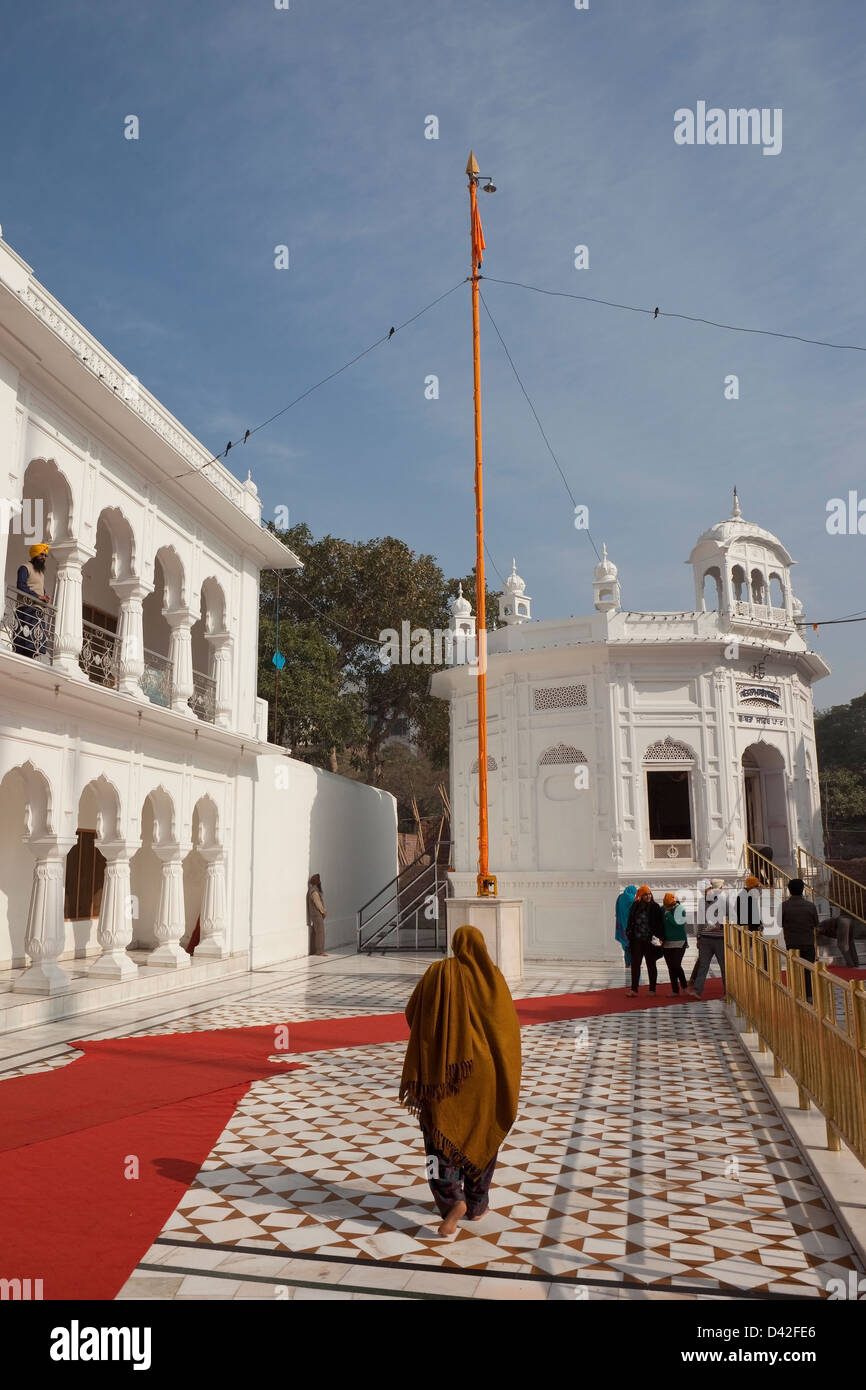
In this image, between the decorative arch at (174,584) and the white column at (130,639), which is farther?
the decorative arch at (174,584)

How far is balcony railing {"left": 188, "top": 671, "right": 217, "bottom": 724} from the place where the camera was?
15.3 meters

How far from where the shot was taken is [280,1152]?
573 centimetres

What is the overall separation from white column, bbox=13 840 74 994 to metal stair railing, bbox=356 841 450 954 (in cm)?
947

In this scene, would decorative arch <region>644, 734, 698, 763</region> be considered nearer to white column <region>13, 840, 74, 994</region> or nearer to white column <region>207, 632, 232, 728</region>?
white column <region>207, 632, 232, 728</region>

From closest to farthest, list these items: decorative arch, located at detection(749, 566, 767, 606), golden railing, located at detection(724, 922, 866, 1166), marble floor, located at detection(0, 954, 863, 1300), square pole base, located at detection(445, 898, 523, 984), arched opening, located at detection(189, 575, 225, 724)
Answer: marble floor, located at detection(0, 954, 863, 1300), golden railing, located at detection(724, 922, 866, 1166), square pole base, located at detection(445, 898, 523, 984), arched opening, located at detection(189, 575, 225, 724), decorative arch, located at detection(749, 566, 767, 606)

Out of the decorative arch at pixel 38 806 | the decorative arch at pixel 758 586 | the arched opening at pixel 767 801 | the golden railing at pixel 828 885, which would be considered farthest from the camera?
the decorative arch at pixel 758 586

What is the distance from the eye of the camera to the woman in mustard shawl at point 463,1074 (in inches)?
169

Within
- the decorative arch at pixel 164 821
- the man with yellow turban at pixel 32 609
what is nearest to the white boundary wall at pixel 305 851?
the decorative arch at pixel 164 821

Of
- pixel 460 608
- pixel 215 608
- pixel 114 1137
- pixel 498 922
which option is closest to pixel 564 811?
pixel 498 922

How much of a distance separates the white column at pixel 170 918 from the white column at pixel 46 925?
8.35 ft

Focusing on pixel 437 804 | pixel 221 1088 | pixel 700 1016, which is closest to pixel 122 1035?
pixel 221 1088

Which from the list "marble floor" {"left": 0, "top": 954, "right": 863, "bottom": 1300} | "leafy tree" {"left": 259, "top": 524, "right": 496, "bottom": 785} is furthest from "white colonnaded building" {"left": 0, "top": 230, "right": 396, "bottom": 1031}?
"leafy tree" {"left": 259, "top": 524, "right": 496, "bottom": 785}

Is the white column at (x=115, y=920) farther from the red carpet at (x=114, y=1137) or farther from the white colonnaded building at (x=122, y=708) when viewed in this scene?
the red carpet at (x=114, y=1137)

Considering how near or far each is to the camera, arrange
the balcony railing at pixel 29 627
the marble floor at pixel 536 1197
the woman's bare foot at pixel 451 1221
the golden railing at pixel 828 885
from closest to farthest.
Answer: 1. the marble floor at pixel 536 1197
2. the woman's bare foot at pixel 451 1221
3. the balcony railing at pixel 29 627
4. the golden railing at pixel 828 885
